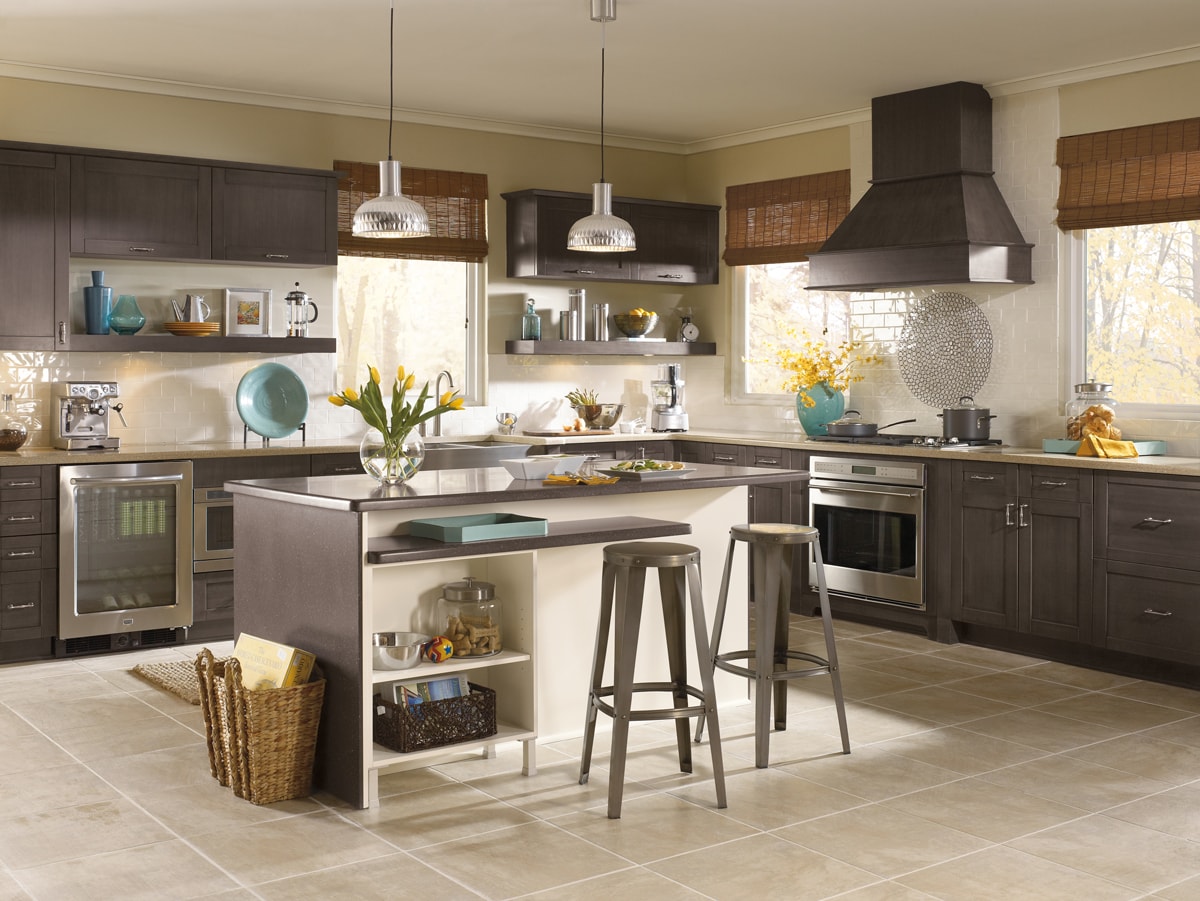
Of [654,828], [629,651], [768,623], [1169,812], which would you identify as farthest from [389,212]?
[1169,812]

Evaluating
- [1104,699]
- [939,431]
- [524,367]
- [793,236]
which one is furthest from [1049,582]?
[524,367]

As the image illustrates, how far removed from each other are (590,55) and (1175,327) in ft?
10.3

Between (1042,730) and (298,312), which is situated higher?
(298,312)

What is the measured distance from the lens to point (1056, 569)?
5902 millimetres

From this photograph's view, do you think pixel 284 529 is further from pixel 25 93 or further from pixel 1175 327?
pixel 1175 327

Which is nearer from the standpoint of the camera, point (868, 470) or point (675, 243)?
point (868, 470)

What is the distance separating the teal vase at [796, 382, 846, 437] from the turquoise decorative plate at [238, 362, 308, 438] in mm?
2890

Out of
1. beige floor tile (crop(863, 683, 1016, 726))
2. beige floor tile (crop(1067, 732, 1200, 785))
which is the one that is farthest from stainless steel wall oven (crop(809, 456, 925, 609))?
beige floor tile (crop(1067, 732, 1200, 785))

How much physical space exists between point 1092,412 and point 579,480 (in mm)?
2919

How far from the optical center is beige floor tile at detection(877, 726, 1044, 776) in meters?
4.39

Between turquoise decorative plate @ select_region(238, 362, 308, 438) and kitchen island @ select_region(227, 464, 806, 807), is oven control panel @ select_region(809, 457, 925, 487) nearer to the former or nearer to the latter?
kitchen island @ select_region(227, 464, 806, 807)

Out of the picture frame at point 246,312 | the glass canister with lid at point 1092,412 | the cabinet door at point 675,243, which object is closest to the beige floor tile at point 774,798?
the glass canister with lid at point 1092,412

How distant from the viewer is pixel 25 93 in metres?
6.41

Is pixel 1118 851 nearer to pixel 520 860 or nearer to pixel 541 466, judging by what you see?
pixel 520 860
